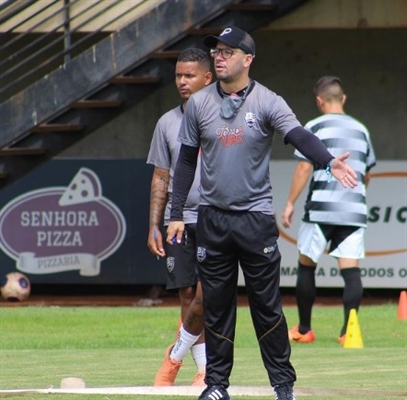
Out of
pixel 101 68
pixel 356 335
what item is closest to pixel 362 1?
pixel 101 68

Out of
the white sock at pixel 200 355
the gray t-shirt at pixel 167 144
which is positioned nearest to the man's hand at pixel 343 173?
the gray t-shirt at pixel 167 144

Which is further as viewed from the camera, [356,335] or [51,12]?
[51,12]

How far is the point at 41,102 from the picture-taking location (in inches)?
556

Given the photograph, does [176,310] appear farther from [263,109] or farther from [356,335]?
[263,109]

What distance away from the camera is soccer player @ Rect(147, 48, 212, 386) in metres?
8.16

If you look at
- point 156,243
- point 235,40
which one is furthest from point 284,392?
point 235,40

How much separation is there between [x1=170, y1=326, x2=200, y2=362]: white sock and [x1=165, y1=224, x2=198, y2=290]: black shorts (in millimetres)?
312

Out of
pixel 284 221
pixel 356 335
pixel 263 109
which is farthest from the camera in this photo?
pixel 356 335

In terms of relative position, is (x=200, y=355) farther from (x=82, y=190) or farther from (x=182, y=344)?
(x=82, y=190)

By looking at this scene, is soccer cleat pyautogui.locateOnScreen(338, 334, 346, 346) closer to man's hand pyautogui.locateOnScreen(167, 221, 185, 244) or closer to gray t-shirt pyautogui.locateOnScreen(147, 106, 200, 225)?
gray t-shirt pyautogui.locateOnScreen(147, 106, 200, 225)

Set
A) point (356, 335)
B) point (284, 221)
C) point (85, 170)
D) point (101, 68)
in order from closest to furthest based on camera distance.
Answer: point (284, 221) → point (356, 335) → point (101, 68) → point (85, 170)

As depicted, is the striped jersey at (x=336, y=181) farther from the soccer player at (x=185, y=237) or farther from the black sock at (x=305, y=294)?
the soccer player at (x=185, y=237)

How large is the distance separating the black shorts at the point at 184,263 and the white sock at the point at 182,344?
31cm

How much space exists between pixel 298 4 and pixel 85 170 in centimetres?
370
